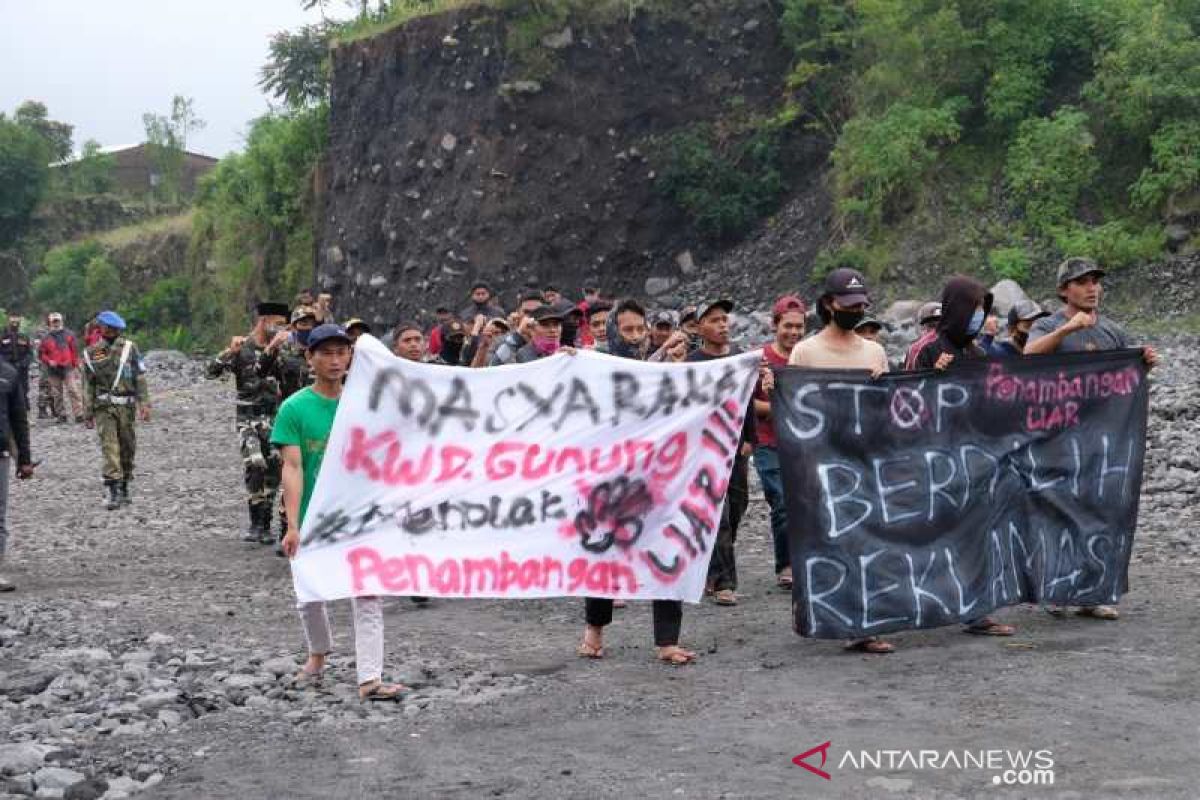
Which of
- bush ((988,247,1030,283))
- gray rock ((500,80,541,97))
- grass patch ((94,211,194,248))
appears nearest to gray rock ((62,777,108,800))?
bush ((988,247,1030,283))

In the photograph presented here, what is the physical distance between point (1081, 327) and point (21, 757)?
5.81 metres

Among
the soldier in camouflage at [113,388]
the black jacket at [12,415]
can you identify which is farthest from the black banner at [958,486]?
the soldier in camouflage at [113,388]

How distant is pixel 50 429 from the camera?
28.4 metres

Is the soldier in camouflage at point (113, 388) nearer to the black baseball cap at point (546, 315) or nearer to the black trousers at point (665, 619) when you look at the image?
the black baseball cap at point (546, 315)

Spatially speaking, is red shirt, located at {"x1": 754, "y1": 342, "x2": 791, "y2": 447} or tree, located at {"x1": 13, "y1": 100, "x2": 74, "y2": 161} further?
tree, located at {"x1": 13, "y1": 100, "x2": 74, "y2": 161}

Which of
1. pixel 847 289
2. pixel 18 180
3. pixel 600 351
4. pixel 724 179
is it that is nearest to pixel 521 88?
pixel 724 179

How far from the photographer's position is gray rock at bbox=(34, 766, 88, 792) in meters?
5.75

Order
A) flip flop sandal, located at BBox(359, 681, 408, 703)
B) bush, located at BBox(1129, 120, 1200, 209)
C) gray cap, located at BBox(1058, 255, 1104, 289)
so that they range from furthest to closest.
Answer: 1. bush, located at BBox(1129, 120, 1200, 209)
2. gray cap, located at BBox(1058, 255, 1104, 289)
3. flip flop sandal, located at BBox(359, 681, 408, 703)

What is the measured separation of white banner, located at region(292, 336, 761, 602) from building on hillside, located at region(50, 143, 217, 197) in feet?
258

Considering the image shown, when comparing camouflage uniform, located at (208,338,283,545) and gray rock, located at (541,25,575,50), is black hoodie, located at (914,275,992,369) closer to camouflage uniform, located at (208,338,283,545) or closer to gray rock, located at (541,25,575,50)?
camouflage uniform, located at (208,338,283,545)

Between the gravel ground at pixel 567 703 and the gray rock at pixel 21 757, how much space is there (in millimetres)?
20

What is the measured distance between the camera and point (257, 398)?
1252 centimetres

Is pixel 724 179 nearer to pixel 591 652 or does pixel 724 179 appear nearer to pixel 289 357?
pixel 289 357

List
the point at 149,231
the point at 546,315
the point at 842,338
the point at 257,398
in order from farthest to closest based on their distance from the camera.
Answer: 1. the point at 149,231
2. the point at 257,398
3. the point at 546,315
4. the point at 842,338
